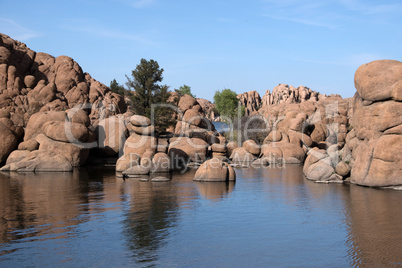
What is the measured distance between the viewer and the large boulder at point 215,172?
29.9 meters

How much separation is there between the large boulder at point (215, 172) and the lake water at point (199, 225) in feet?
4.36

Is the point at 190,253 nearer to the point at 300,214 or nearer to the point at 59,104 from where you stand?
the point at 300,214

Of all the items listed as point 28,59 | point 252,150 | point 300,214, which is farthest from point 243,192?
point 28,59

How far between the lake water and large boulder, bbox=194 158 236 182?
1328mm

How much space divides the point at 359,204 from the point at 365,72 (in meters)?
9.13

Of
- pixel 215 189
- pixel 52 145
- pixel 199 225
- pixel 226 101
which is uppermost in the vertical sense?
pixel 226 101

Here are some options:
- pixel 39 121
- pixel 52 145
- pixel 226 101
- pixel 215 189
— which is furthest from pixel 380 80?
pixel 226 101

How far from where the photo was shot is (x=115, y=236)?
15594mm

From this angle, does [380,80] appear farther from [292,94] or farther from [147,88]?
[292,94]

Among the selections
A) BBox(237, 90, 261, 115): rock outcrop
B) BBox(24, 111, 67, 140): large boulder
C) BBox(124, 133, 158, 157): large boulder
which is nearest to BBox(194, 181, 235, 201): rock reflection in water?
BBox(124, 133, 158, 157): large boulder

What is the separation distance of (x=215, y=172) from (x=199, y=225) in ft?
41.7

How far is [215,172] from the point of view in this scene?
30.0 m

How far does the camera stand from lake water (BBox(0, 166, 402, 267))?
13188 millimetres

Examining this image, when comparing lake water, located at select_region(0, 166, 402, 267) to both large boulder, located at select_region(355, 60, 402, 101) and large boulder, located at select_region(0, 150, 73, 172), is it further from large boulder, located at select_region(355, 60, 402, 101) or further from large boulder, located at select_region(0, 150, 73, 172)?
large boulder, located at select_region(0, 150, 73, 172)
